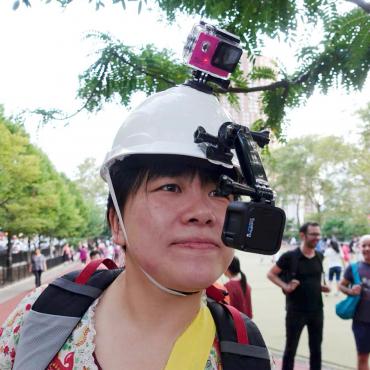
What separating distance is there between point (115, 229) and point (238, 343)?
53 cm

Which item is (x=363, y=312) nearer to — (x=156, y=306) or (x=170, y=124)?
(x=156, y=306)

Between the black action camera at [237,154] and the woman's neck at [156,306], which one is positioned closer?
the black action camera at [237,154]

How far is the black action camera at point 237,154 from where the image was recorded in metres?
1.11

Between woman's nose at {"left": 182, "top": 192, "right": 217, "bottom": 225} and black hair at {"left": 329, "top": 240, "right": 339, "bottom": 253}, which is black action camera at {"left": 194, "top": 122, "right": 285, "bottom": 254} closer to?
woman's nose at {"left": 182, "top": 192, "right": 217, "bottom": 225}

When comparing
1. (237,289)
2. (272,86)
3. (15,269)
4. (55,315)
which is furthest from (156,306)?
(15,269)

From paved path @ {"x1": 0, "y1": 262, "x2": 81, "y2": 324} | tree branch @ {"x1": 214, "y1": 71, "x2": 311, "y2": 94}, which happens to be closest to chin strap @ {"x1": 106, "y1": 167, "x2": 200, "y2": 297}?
tree branch @ {"x1": 214, "y1": 71, "x2": 311, "y2": 94}

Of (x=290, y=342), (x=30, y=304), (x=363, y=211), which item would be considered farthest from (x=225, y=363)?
(x=363, y=211)

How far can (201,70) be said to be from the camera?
4.96 feet

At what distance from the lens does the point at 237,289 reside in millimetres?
5301

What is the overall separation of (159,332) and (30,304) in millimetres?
491

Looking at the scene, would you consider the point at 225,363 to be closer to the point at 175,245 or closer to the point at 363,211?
the point at 175,245

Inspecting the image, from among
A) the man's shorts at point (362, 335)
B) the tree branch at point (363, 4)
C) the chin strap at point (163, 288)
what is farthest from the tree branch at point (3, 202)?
the chin strap at point (163, 288)

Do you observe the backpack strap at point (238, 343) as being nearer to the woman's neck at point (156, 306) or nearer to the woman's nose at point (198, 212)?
the woman's neck at point (156, 306)

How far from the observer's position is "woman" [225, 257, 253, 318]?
5.27 metres
